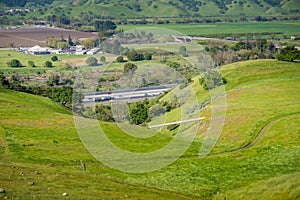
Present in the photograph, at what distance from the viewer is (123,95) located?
148 metres

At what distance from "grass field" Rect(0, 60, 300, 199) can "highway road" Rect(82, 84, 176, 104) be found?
48.5 metres

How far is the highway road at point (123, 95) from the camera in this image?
13959 cm

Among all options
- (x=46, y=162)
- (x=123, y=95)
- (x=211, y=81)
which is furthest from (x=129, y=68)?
(x=46, y=162)

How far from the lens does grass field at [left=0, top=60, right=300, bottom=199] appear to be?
41.4m

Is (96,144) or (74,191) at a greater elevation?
(74,191)

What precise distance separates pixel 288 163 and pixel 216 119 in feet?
79.5

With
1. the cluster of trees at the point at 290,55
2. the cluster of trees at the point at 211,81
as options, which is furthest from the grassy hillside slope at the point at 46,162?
the cluster of trees at the point at 290,55

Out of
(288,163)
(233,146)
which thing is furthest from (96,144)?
(288,163)

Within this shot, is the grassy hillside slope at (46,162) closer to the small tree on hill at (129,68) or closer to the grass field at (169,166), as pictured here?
the grass field at (169,166)

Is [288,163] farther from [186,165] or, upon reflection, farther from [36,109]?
[36,109]

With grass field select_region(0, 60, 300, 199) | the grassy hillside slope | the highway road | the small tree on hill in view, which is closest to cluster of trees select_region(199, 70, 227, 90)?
grass field select_region(0, 60, 300, 199)

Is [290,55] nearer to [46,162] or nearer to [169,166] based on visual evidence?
[169,166]

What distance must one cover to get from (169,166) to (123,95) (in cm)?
9170

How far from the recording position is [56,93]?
122m
